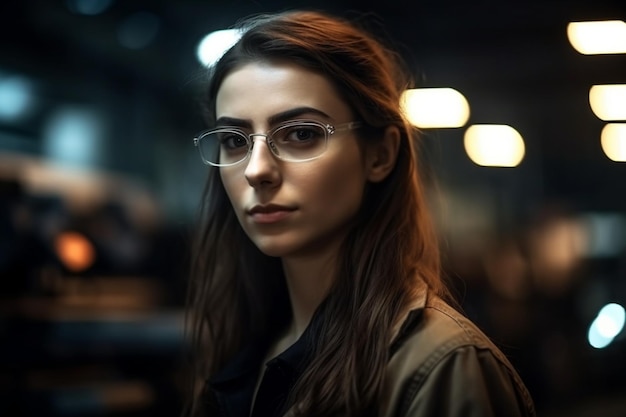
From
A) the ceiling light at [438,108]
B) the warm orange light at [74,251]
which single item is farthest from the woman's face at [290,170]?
the warm orange light at [74,251]

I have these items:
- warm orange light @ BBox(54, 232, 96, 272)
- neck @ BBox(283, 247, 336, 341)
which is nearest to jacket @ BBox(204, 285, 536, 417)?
neck @ BBox(283, 247, 336, 341)

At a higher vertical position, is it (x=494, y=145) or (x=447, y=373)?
(x=494, y=145)

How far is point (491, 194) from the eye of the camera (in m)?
2.08

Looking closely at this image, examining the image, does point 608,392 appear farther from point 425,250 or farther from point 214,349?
point 214,349

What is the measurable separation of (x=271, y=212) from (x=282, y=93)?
0.16 meters

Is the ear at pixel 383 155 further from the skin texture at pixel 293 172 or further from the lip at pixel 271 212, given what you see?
the lip at pixel 271 212

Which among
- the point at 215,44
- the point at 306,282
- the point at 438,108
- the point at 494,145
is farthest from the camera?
the point at 494,145

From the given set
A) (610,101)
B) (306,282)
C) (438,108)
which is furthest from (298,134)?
(610,101)

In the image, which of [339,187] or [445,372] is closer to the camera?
[445,372]

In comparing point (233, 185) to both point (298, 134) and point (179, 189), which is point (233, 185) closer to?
point (298, 134)

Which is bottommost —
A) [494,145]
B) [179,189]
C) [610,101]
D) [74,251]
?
[74,251]

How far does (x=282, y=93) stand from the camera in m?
1.06

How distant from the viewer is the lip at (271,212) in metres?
1.06

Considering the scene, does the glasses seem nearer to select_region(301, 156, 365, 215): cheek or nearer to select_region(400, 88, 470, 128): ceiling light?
select_region(301, 156, 365, 215): cheek
